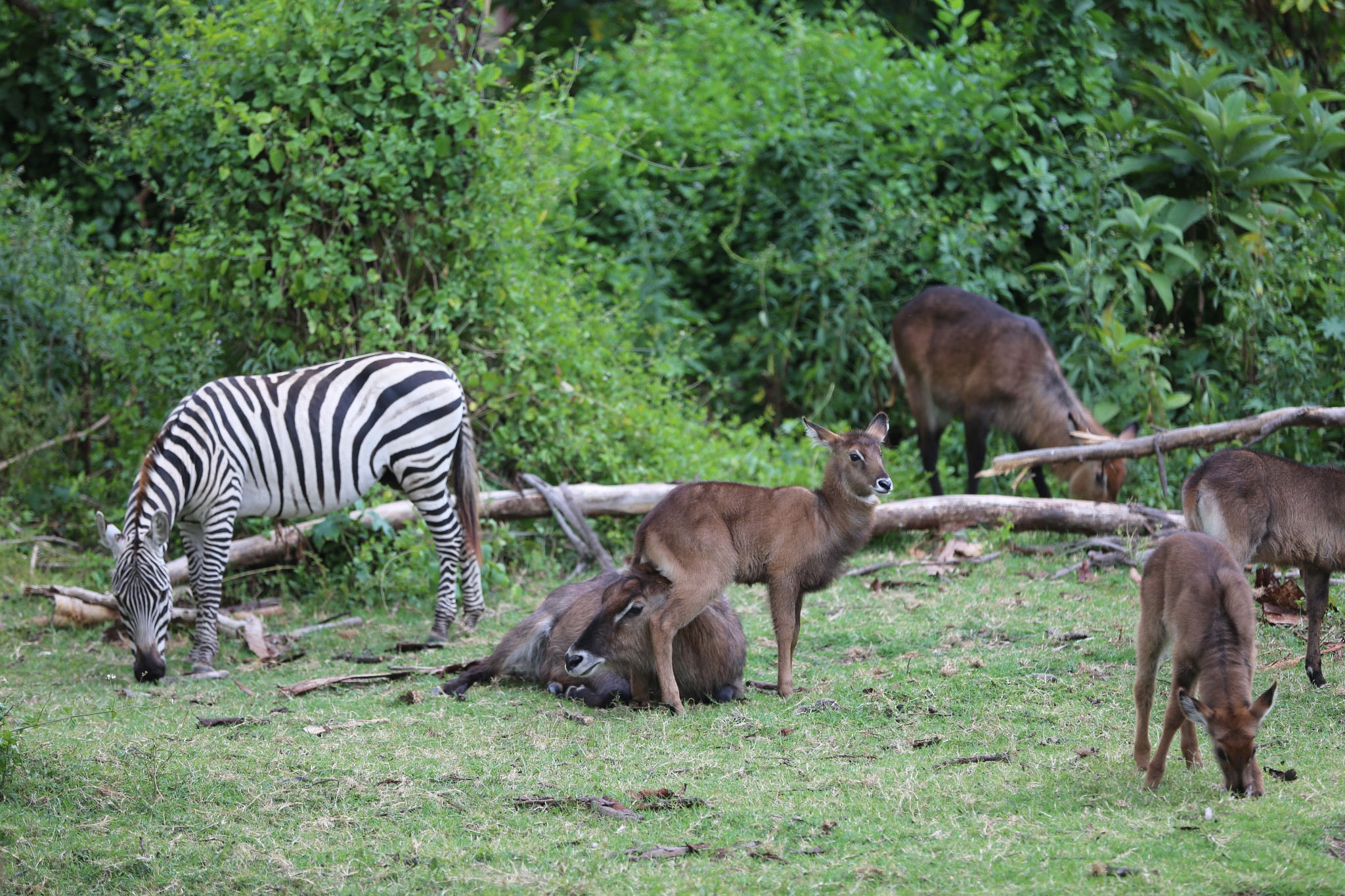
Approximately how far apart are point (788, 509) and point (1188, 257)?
6580 mm

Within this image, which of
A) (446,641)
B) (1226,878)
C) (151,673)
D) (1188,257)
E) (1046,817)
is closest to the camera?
(1226,878)

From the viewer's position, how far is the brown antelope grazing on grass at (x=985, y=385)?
32.1 ft

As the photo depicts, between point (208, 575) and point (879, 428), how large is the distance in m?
3.95

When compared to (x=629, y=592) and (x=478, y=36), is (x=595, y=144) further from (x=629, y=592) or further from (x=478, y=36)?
(x=629, y=592)

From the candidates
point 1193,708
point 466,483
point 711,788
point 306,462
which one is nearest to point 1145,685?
point 1193,708

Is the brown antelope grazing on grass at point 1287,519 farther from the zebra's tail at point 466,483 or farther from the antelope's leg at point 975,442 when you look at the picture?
the zebra's tail at point 466,483

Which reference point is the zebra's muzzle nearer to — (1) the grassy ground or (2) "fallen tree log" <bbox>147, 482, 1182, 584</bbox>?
(1) the grassy ground

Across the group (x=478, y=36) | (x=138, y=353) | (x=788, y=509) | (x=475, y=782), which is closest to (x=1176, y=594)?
(x=788, y=509)

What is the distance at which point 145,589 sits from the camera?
6.75 metres

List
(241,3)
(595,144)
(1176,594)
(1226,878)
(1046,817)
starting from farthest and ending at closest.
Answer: (595,144)
(241,3)
(1176,594)
(1046,817)
(1226,878)

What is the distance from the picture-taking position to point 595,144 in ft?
38.0

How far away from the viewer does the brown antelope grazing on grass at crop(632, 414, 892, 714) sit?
18.5ft

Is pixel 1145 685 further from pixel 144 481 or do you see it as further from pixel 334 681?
pixel 144 481

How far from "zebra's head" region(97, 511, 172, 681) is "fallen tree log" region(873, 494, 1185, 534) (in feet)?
15.2
